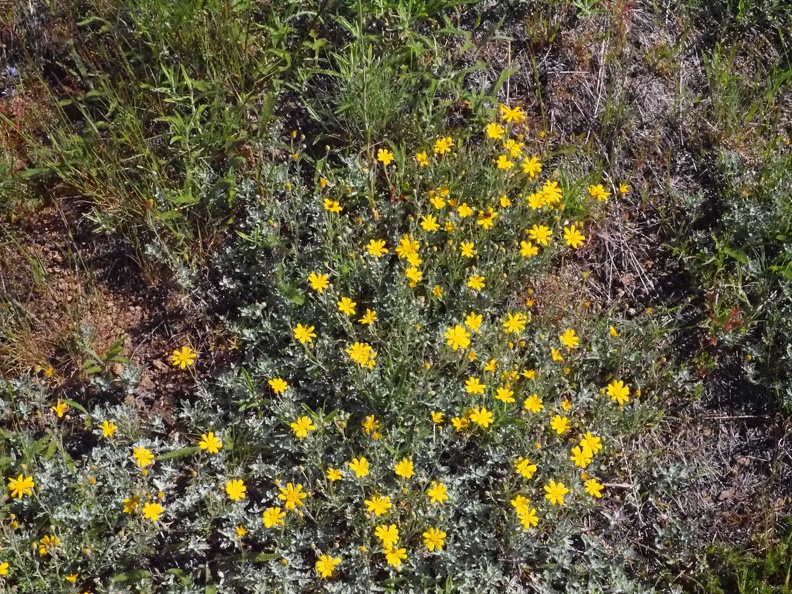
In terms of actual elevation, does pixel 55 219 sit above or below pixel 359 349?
above

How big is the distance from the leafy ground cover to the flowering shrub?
20 mm

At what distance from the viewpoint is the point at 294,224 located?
148 inches

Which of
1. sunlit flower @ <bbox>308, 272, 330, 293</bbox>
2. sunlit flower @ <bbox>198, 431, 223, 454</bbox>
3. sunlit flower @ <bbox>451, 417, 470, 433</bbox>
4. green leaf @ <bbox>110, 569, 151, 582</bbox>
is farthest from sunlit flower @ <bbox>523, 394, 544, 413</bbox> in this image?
green leaf @ <bbox>110, 569, 151, 582</bbox>

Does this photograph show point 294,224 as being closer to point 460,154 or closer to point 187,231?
point 187,231

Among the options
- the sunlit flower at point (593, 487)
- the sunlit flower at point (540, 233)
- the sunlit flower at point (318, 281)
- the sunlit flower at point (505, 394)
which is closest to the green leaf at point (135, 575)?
the sunlit flower at point (318, 281)

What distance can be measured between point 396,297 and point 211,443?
43.8 inches

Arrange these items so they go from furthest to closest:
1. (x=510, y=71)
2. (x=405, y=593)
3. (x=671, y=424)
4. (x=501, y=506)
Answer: (x=510, y=71)
(x=671, y=424)
(x=501, y=506)
(x=405, y=593)

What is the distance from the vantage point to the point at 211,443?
10.7 feet

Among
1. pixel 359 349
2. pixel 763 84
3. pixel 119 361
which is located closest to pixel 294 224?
pixel 359 349

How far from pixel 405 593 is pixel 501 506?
0.60 metres

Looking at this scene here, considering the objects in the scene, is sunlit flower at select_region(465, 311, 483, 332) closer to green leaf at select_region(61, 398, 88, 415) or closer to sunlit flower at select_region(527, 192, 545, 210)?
sunlit flower at select_region(527, 192, 545, 210)

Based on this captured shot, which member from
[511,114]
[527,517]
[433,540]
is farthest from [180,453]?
[511,114]

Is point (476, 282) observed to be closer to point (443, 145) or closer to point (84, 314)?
point (443, 145)

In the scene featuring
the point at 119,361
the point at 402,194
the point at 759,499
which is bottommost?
the point at 759,499
